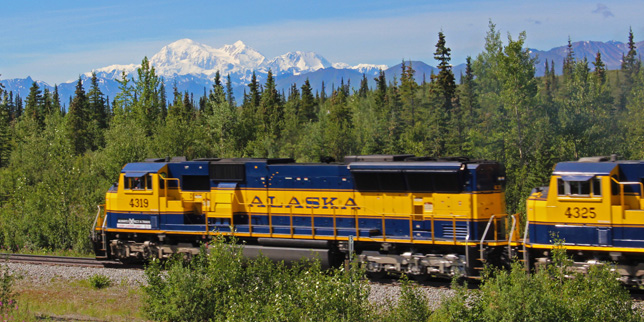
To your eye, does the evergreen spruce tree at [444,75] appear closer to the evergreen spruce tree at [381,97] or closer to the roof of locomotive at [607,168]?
the evergreen spruce tree at [381,97]

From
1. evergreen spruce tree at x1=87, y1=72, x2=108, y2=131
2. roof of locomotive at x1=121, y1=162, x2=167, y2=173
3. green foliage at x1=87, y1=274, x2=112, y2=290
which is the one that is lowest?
green foliage at x1=87, y1=274, x2=112, y2=290

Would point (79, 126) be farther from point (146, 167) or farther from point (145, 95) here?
point (146, 167)

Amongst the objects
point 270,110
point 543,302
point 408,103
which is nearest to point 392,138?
point 408,103

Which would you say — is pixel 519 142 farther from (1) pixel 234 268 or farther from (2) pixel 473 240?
(1) pixel 234 268

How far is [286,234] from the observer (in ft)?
54.1

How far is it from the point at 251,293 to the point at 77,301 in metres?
6.23

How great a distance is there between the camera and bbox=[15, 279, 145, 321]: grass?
12984 mm

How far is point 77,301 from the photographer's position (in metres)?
14.4

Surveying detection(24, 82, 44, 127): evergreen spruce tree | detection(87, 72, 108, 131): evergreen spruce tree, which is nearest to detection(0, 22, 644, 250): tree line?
detection(87, 72, 108, 131): evergreen spruce tree

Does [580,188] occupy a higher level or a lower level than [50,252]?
higher

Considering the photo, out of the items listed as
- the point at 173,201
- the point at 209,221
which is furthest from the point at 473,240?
the point at 173,201

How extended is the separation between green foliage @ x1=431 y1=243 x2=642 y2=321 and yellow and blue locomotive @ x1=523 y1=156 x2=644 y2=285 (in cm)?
319

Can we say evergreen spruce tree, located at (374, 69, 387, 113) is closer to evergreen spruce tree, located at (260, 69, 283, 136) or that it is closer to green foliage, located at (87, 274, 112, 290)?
evergreen spruce tree, located at (260, 69, 283, 136)

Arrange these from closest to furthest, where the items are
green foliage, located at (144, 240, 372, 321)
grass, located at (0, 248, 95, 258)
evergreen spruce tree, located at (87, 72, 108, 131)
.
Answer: green foliage, located at (144, 240, 372, 321)
grass, located at (0, 248, 95, 258)
evergreen spruce tree, located at (87, 72, 108, 131)
